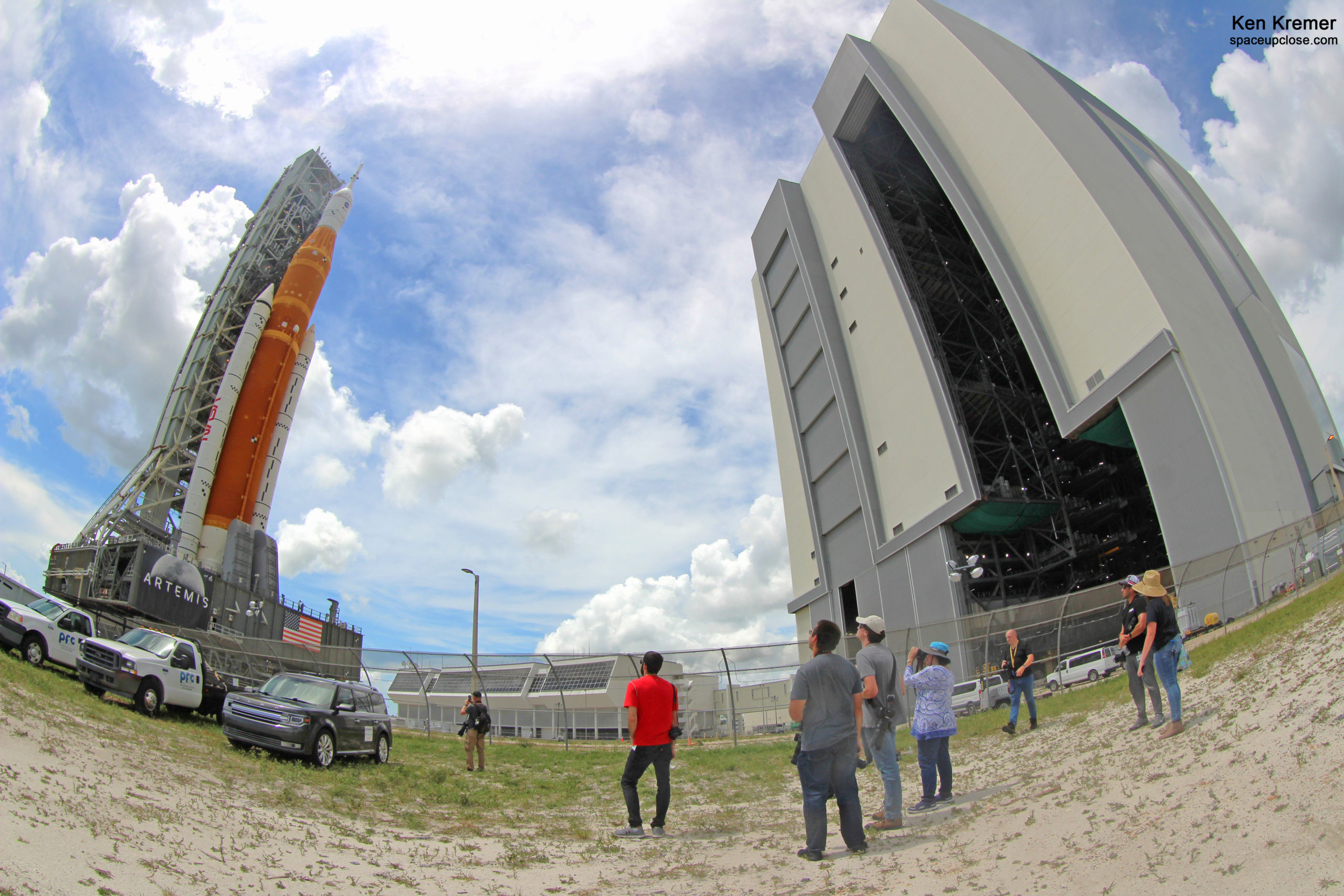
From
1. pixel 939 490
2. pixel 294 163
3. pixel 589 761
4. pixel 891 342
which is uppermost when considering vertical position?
pixel 294 163

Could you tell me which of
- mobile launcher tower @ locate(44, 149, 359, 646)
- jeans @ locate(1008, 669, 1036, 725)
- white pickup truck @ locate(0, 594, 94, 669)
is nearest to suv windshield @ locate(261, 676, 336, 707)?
white pickup truck @ locate(0, 594, 94, 669)

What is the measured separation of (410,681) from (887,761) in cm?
1848

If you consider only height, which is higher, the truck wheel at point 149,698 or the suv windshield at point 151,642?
the suv windshield at point 151,642

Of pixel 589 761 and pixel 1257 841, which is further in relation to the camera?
pixel 589 761

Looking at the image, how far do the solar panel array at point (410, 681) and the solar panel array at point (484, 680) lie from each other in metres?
0.82

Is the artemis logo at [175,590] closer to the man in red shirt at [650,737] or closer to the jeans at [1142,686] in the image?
the man in red shirt at [650,737]

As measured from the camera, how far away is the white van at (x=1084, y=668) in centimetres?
1791

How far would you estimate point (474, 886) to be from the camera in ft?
16.5

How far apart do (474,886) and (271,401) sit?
170 feet

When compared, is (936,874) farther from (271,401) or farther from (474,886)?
(271,401)

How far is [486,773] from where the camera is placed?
39.2 ft

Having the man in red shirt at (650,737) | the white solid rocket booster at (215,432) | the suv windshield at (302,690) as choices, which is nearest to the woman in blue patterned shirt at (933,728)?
the man in red shirt at (650,737)

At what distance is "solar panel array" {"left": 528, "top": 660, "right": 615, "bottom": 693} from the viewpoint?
31.5 metres

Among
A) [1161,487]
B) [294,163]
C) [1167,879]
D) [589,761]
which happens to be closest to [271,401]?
[294,163]
